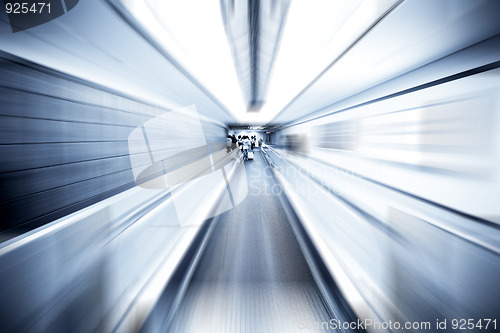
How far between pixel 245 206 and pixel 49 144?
293cm

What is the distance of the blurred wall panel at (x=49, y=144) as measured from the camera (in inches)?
65.9

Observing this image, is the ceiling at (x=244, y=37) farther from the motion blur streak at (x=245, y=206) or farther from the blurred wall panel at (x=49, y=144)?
the blurred wall panel at (x=49, y=144)

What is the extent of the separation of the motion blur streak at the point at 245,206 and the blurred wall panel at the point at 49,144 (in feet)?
0.06

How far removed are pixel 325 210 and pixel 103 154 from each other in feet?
12.9

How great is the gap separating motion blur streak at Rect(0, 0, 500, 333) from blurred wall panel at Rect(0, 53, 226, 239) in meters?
0.02

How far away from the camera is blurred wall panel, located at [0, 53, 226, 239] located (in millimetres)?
1675

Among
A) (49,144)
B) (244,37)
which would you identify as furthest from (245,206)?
(49,144)

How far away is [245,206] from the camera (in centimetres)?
388

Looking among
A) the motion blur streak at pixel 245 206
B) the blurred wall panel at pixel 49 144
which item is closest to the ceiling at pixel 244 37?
the motion blur streak at pixel 245 206

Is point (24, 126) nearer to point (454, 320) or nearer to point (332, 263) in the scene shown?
point (332, 263)

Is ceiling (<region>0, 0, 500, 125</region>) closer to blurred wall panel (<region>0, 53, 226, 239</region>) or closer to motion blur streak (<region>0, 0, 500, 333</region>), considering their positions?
motion blur streak (<region>0, 0, 500, 333</region>)

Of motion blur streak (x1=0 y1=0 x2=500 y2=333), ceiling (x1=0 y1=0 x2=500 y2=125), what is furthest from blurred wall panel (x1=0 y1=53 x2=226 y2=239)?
ceiling (x1=0 y1=0 x2=500 y2=125)

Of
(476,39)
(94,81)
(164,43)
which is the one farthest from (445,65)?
(94,81)

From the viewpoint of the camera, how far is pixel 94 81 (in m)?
2.75
